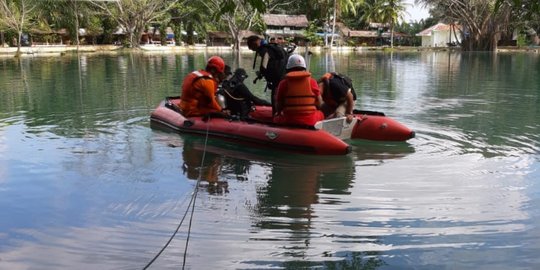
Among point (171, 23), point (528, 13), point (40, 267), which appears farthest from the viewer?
point (171, 23)

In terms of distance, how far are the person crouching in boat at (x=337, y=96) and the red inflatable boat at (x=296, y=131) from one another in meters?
0.23

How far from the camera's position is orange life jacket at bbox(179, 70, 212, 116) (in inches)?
360

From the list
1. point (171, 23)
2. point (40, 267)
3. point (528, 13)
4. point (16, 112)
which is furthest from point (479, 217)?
→ point (171, 23)

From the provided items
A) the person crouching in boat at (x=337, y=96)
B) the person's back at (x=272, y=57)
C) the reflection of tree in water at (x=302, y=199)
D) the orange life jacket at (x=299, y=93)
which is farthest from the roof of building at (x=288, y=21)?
the reflection of tree in water at (x=302, y=199)

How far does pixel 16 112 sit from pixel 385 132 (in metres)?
8.64

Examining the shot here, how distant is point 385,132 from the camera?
347 inches

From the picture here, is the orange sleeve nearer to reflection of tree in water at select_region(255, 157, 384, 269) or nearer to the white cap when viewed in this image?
the white cap

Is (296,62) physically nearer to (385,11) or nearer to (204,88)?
(204,88)

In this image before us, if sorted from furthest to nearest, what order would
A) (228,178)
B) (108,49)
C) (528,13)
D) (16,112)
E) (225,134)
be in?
(108,49)
(16,112)
(225,134)
(228,178)
(528,13)

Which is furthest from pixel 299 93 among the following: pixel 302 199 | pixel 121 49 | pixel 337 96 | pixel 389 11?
pixel 389 11

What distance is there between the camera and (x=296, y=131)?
802cm

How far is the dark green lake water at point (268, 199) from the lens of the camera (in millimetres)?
4566

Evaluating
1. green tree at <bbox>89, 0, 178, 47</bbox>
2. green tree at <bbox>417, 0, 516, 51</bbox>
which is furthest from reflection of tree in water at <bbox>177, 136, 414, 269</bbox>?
green tree at <bbox>417, 0, 516, 51</bbox>

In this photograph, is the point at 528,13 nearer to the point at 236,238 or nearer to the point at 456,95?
the point at 236,238
